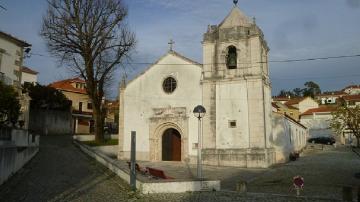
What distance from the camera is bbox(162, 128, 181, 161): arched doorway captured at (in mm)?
24344

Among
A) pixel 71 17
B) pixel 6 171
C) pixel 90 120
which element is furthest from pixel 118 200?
pixel 90 120

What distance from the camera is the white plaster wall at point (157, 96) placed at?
23.7m

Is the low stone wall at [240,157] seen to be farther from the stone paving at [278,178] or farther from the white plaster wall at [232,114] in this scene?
the stone paving at [278,178]

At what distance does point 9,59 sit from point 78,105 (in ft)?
68.9

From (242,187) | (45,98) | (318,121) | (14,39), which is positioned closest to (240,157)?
(242,187)

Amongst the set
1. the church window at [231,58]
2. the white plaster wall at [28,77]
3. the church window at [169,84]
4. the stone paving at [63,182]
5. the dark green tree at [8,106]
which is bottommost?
the stone paving at [63,182]

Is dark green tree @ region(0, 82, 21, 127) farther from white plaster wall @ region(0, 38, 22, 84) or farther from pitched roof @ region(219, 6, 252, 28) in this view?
pitched roof @ region(219, 6, 252, 28)

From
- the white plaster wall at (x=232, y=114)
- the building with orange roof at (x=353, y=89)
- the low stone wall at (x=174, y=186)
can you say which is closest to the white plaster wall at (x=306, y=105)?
the building with orange roof at (x=353, y=89)

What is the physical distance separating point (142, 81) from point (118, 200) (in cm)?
1521

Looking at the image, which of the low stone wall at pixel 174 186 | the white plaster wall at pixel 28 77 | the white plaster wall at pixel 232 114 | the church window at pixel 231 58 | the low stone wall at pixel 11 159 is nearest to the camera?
the low stone wall at pixel 174 186

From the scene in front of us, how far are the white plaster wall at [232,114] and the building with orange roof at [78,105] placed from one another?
2436cm

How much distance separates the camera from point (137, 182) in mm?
12602

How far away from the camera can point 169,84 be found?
81.1 feet

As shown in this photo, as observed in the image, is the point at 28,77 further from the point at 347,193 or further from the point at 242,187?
the point at 347,193
